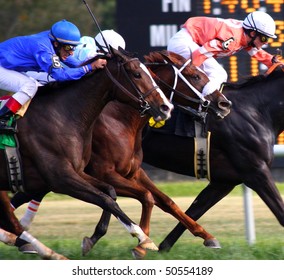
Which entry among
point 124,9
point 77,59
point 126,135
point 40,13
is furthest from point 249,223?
point 40,13

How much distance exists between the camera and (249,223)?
9.24 meters

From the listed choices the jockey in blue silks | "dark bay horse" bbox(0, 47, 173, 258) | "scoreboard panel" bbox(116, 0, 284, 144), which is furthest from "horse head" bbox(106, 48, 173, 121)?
"scoreboard panel" bbox(116, 0, 284, 144)

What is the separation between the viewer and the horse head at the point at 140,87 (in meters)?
7.61

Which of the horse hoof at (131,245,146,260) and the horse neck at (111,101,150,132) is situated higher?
the horse neck at (111,101,150,132)

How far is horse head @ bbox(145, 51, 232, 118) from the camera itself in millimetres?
8125

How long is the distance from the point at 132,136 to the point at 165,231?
2324mm

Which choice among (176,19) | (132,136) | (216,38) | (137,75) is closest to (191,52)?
(216,38)

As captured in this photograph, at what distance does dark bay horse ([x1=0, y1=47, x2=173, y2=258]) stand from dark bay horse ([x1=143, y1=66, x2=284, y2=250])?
40.6 inches

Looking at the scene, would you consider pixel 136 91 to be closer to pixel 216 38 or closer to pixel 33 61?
pixel 33 61

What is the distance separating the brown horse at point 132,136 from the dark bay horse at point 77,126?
0.37m

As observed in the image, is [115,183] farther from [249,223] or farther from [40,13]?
[40,13]

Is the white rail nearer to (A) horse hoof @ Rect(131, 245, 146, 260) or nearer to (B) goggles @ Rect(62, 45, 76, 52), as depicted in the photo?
(A) horse hoof @ Rect(131, 245, 146, 260)

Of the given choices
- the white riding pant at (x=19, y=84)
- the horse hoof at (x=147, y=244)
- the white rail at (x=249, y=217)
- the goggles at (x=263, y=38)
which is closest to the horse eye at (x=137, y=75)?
the white riding pant at (x=19, y=84)

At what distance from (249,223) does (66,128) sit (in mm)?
2229
